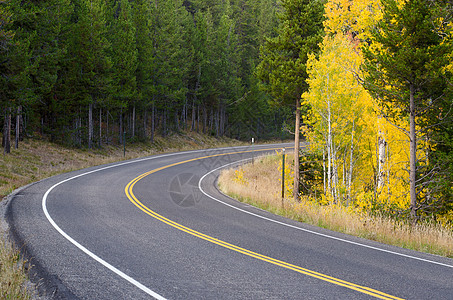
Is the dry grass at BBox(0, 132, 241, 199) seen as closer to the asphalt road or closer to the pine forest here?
the pine forest

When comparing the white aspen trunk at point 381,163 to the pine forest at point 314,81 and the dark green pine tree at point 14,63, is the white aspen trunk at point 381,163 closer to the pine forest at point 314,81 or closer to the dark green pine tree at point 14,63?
the pine forest at point 314,81

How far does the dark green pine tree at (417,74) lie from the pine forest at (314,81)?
1.7 inches

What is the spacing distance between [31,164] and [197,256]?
66.0 ft

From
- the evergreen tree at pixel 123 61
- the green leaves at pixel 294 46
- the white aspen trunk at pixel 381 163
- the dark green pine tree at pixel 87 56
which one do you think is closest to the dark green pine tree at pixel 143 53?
the evergreen tree at pixel 123 61

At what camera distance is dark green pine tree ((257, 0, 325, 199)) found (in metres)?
19.8

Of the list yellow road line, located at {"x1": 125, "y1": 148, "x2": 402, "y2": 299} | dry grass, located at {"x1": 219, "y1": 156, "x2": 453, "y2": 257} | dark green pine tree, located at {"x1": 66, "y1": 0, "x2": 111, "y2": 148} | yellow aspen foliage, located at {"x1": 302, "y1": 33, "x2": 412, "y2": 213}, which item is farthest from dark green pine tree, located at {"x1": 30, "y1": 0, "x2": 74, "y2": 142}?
yellow aspen foliage, located at {"x1": 302, "y1": 33, "x2": 412, "y2": 213}

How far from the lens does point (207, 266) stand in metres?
6.91

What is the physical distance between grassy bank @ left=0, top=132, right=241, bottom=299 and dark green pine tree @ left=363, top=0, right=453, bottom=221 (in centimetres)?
1148

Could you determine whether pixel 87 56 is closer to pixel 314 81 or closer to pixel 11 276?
pixel 314 81

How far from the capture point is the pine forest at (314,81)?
1138 centimetres

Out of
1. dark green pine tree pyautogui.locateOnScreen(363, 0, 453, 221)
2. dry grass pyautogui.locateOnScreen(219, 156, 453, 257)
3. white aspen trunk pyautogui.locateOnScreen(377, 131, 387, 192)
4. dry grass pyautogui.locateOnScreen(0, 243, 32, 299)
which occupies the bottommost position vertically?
dry grass pyautogui.locateOnScreen(219, 156, 453, 257)

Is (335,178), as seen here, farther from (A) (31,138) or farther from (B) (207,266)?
(A) (31,138)

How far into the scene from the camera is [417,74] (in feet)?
35.9

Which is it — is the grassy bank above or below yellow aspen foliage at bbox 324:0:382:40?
below
